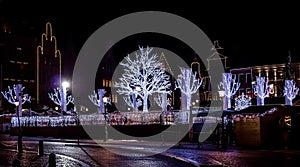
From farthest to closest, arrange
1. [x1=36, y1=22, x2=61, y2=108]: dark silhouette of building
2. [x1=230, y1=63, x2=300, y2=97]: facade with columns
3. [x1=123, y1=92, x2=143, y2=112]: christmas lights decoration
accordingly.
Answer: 1. [x1=36, y1=22, x2=61, y2=108]: dark silhouette of building
2. [x1=230, y1=63, x2=300, y2=97]: facade with columns
3. [x1=123, y1=92, x2=143, y2=112]: christmas lights decoration

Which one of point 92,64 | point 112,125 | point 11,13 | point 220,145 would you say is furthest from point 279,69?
point 220,145

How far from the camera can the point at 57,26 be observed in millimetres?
108062

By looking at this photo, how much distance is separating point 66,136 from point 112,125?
5.87 meters

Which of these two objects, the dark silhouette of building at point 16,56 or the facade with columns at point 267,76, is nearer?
the facade with columns at point 267,76

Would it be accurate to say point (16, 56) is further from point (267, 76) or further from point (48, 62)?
point (267, 76)

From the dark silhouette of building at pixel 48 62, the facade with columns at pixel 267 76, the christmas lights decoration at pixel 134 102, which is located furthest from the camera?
the dark silhouette of building at pixel 48 62

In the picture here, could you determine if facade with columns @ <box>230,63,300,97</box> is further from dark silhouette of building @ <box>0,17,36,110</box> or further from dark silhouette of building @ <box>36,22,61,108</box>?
dark silhouette of building @ <box>0,17,36,110</box>

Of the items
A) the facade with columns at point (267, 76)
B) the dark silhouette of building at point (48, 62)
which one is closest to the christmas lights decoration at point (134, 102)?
the facade with columns at point (267, 76)

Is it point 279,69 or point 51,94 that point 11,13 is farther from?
point 279,69

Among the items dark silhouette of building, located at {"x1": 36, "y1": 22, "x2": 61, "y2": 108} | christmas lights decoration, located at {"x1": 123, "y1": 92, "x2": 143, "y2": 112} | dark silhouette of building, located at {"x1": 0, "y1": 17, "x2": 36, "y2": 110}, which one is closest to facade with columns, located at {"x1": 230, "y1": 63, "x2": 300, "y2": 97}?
christmas lights decoration, located at {"x1": 123, "y1": 92, "x2": 143, "y2": 112}

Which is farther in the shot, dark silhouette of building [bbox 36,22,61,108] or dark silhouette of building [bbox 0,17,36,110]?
dark silhouette of building [bbox 36,22,61,108]

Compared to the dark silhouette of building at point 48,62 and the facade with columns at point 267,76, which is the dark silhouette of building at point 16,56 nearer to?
the dark silhouette of building at point 48,62

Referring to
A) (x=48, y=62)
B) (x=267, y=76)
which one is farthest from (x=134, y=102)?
(x=48, y=62)

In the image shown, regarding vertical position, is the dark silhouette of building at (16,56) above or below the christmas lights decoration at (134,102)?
above
